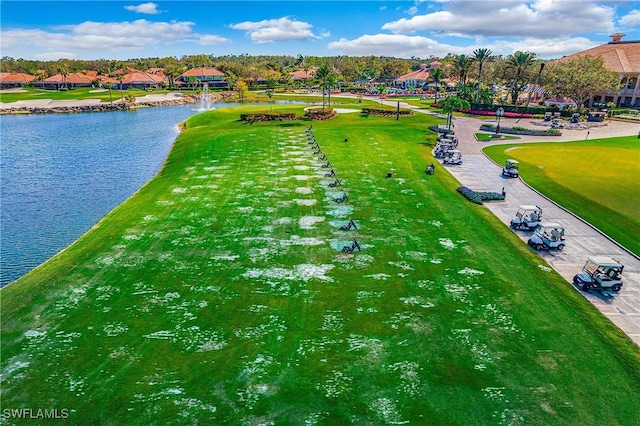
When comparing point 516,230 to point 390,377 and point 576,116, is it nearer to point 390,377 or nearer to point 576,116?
point 390,377

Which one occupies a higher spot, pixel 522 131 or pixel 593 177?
pixel 522 131

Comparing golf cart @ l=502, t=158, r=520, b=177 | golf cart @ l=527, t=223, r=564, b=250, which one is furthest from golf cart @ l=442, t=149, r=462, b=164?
golf cart @ l=527, t=223, r=564, b=250

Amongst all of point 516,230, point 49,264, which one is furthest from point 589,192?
point 49,264

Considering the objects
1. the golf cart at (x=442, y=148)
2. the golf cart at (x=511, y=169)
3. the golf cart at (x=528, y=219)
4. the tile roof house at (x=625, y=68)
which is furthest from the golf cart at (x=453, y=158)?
the tile roof house at (x=625, y=68)

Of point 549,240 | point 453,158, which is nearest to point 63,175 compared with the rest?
point 453,158

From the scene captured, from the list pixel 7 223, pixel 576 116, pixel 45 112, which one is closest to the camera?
pixel 7 223

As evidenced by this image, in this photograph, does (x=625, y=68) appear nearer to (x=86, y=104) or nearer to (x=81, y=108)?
(x=81, y=108)
